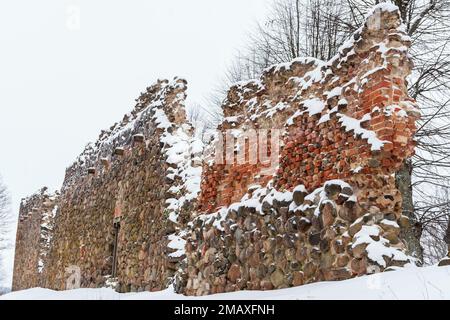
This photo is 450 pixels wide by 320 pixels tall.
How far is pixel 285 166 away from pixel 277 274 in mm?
1210

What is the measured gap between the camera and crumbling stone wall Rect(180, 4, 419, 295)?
181 inches

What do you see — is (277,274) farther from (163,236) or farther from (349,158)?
(163,236)

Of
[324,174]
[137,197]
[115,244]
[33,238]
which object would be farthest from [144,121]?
[33,238]

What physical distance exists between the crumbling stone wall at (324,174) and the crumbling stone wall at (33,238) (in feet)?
44.8

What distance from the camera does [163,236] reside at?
28.6 feet

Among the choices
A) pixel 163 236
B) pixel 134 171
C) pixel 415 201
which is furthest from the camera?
pixel 415 201

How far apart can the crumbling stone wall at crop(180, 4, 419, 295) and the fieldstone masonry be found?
1 cm

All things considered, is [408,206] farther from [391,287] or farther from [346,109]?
[391,287]

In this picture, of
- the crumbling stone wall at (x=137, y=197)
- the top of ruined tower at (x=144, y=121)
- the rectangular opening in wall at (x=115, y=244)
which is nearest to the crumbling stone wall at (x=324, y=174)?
the crumbling stone wall at (x=137, y=197)

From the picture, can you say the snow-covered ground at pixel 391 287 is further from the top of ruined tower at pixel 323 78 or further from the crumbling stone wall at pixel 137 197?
the crumbling stone wall at pixel 137 197

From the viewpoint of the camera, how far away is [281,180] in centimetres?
581

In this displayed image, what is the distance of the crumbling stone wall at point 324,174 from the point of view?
181 inches

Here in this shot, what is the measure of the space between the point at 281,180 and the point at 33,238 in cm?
1714
